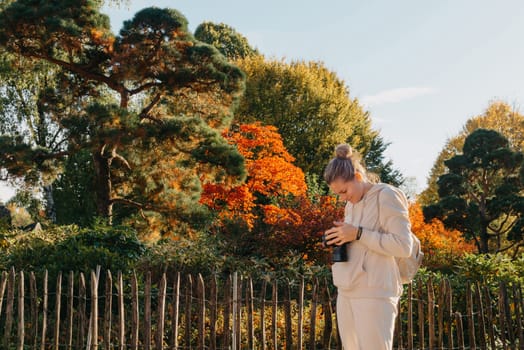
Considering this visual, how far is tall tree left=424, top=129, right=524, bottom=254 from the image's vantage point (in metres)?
16.1

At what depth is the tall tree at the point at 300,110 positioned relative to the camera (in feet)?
68.9

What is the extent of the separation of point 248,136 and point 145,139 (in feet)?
21.9

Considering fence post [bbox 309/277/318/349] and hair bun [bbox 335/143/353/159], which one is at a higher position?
hair bun [bbox 335/143/353/159]

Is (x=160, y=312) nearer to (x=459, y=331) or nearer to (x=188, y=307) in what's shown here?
(x=188, y=307)

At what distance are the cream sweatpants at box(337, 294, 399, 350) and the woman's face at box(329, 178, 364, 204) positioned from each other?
55 cm

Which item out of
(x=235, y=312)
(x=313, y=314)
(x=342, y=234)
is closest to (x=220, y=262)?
(x=235, y=312)

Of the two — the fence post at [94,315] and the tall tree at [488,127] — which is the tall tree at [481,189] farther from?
the fence post at [94,315]

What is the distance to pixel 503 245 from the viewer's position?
20.0 m

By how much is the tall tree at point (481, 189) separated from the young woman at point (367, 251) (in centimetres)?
1313

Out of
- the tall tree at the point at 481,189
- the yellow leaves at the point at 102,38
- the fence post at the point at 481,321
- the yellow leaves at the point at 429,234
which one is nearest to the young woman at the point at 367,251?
the fence post at the point at 481,321

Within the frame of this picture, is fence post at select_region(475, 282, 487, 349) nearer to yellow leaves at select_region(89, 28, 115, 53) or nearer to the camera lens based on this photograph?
the camera lens

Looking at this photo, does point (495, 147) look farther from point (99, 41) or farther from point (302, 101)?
point (99, 41)

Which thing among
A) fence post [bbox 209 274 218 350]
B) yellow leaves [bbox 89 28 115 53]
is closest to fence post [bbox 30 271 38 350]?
fence post [bbox 209 274 218 350]

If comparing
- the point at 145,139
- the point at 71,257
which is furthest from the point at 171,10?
the point at 71,257
